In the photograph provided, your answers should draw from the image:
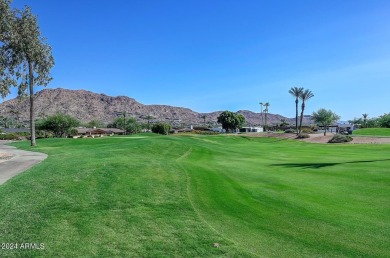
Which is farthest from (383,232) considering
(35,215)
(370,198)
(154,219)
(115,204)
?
(35,215)

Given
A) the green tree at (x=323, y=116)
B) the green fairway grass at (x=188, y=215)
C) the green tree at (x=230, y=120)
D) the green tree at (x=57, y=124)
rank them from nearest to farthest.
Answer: the green fairway grass at (x=188, y=215) → the green tree at (x=57, y=124) → the green tree at (x=230, y=120) → the green tree at (x=323, y=116)

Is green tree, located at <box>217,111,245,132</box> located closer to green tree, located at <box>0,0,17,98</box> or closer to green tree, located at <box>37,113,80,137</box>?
green tree, located at <box>37,113,80,137</box>

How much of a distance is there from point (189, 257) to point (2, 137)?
336ft

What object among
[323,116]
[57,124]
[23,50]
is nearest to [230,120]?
[323,116]

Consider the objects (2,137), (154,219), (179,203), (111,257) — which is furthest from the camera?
(2,137)

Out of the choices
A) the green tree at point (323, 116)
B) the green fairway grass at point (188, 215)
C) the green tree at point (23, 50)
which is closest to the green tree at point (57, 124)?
the green tree at point (23, 50)

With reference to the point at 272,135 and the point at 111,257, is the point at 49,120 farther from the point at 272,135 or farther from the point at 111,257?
the point at 111,257

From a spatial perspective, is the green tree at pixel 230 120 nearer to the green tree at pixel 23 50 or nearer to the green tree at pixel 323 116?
the green tree at pixel 323 116

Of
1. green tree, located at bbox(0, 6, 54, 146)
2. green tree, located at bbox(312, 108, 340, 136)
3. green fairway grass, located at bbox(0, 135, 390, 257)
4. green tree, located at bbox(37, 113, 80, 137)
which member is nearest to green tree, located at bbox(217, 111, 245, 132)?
green tree, located at bbox(312, 108, 340, 136)

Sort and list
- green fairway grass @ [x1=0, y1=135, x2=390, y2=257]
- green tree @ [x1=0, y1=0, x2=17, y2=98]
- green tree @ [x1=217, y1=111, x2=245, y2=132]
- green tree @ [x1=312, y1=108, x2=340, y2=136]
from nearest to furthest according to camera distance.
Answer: green fairway grass @ [x1=0, y1=135, x2=390, y2=257], green tree @ [x1=0, y1=0, x2=17, y2=98], green tree @ [x1=217, y1=111, x2=245, y2=132], green tree @ [x1=312, y1=108, x2=340, y2=136]

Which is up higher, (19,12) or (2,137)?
(19,12)

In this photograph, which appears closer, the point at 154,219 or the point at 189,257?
the point at 189,257

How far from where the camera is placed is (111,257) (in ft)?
22.0

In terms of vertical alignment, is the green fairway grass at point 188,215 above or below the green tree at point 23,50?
below
